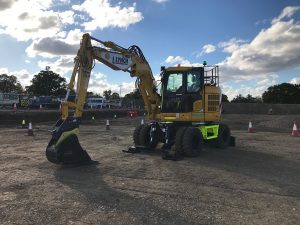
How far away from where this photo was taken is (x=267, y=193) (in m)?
8.16

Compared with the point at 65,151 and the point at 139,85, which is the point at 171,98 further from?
the point at 65,151

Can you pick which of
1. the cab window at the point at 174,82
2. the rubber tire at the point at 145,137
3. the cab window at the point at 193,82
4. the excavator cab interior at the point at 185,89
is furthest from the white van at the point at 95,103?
the cab window at the point at 193,82

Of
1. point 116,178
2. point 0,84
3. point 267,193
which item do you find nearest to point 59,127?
point 116,178

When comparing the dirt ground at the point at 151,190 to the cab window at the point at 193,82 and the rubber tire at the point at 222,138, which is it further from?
the cab window at the point at 193,82

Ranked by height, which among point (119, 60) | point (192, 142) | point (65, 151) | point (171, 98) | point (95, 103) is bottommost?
point (65, 151)

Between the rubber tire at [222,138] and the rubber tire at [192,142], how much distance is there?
7.10 ft

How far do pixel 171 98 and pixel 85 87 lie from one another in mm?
3694

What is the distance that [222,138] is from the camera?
15.6 m

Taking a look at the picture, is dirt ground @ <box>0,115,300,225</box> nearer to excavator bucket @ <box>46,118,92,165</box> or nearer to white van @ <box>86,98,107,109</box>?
excavator bucket @ <box>46,118,92,165</box>

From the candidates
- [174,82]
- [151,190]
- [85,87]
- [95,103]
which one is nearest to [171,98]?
[174,82]

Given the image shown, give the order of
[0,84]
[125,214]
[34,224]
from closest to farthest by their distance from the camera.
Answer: [34,224], [125,214], [0,84]

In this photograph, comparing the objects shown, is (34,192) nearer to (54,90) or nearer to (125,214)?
(125,214)

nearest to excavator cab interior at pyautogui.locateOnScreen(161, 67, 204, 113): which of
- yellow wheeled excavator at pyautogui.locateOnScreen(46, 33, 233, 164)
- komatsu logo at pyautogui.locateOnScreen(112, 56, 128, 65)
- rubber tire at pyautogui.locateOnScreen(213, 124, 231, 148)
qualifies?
yellow wheeled excavator at pyautogui.locateOnScreen(46, 33, 233, 164)

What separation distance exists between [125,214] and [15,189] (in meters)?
2.90
